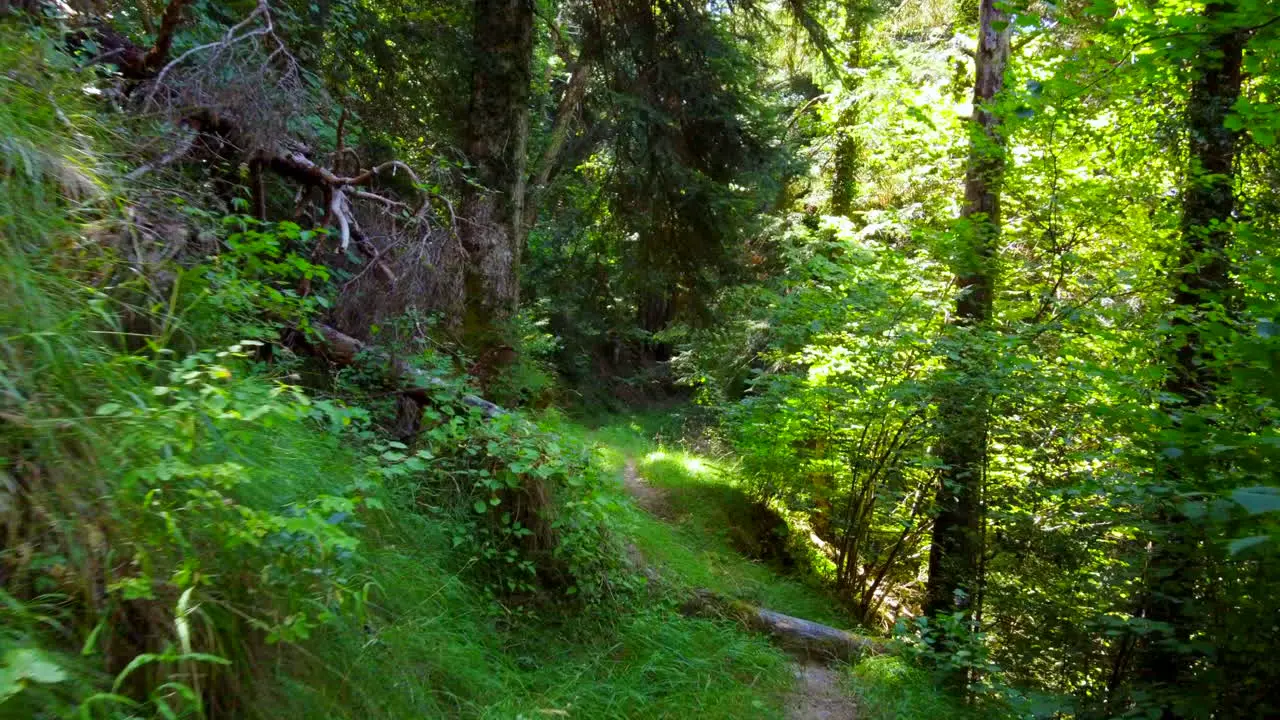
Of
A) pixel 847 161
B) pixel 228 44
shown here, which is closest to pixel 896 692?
pixel 228 44

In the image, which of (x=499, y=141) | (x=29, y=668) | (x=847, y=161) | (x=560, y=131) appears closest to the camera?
(x=29, y=668)

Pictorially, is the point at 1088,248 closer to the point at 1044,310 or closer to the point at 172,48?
the point at 1044,310

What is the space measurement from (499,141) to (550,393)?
2623 mm

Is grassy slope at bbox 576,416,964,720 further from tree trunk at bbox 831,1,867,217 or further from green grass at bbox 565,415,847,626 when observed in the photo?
tree trunk at bbox 831,1,867,217

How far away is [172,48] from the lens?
4.21 meters

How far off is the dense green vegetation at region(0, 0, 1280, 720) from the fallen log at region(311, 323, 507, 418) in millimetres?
41

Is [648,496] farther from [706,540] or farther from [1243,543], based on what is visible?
[1243,543]

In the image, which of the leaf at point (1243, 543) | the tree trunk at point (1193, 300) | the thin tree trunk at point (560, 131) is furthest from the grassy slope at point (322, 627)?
the thin tree trunk at point (560, 131)

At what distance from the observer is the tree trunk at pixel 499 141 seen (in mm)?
5953

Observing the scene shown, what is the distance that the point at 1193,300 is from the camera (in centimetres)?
516

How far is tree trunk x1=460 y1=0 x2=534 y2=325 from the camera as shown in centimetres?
595

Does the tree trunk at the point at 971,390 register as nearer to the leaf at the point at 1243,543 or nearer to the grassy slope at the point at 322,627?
the grassy slope at the point at 322,627

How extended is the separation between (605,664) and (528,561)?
711mm

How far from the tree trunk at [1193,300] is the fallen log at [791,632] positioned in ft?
7.36
